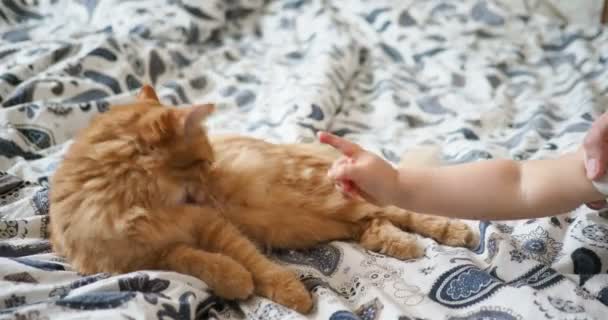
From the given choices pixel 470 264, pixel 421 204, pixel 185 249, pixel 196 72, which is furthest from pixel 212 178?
pixel 196 72

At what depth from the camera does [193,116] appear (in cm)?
95

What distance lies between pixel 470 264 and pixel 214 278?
0.46m

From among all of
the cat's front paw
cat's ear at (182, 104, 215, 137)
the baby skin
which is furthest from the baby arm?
cat's ear at (182, 104, 215, 137)

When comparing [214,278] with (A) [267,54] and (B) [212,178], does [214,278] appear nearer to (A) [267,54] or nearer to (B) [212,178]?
(B) [212,178]

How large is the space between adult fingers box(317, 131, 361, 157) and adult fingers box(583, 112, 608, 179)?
0.36 meters

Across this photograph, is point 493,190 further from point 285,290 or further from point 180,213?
point 180,213

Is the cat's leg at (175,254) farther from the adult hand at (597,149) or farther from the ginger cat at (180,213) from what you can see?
the adult hand at (597,149)

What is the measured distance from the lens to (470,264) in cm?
105

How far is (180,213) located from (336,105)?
2.80ft

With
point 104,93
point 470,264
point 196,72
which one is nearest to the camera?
point 470,264

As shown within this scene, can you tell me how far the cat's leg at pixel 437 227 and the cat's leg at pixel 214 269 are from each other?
0.38 metres

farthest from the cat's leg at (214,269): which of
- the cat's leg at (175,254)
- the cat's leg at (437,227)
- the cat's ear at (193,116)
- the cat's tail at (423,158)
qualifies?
the cat's tail at (423,158)

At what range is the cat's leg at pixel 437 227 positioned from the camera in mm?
1155

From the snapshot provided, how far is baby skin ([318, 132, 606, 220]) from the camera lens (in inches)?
37.2
